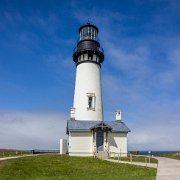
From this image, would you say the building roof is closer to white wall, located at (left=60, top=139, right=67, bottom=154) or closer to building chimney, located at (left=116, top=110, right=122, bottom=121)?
building chimney, located at (left=116, top=110, right=122, bottom=121)

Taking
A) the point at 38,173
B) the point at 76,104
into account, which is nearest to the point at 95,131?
the point at 76,104

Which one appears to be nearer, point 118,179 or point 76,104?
point 118,179

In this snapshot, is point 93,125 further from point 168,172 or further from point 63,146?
point 168,172

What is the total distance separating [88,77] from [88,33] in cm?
658

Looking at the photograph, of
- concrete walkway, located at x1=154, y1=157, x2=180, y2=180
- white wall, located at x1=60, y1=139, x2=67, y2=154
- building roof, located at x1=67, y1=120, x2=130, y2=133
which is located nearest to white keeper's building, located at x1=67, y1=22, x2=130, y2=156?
building roof, located at x1=67, y1=120, x2=130, y2=133

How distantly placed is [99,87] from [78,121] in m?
5.59

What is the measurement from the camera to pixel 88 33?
39281 millimetres

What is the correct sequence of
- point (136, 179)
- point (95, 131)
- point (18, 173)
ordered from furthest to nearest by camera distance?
point (95, 131)
point (18, 173)
point (136, 179)

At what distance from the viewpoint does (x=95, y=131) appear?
1330 inches

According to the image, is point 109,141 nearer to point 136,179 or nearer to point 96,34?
point 96,34

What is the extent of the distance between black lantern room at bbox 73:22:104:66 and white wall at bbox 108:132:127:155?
10.2 meters

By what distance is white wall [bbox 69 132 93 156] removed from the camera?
109 ft

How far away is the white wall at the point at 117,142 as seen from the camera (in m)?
34.5

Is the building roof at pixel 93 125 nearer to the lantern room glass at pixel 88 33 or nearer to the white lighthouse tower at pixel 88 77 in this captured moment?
the white lighthouse tower at pixel 88 77
